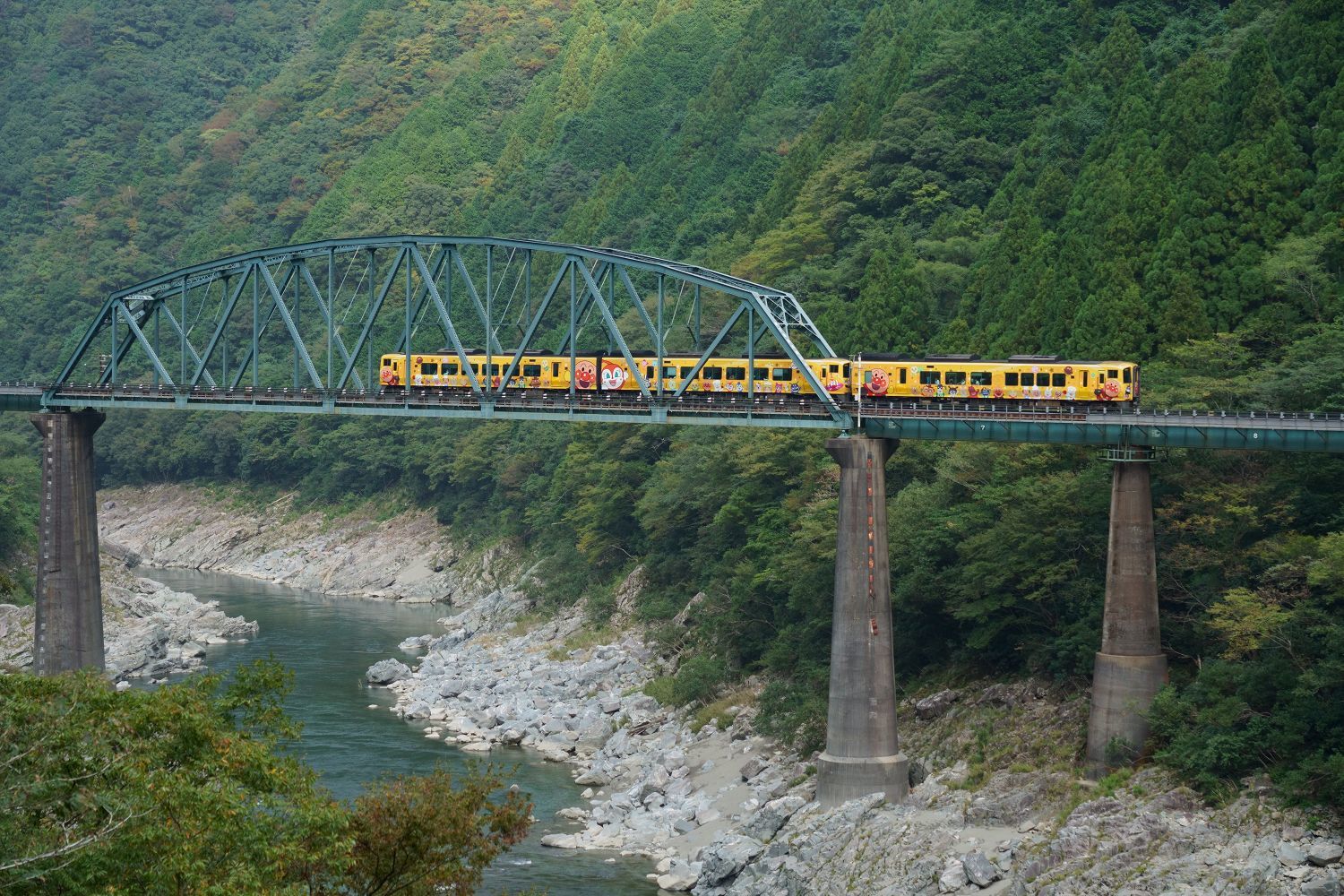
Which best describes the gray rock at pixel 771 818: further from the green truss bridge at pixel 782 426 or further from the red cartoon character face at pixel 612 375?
the red cartoon character face at pixel 612 375

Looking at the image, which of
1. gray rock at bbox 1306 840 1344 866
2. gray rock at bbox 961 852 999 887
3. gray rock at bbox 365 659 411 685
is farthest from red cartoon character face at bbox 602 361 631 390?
gray rock at bbox 1306 840 1344 866

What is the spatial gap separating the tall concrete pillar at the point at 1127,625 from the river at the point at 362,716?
12.7 meters

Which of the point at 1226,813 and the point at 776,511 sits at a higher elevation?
the point at 776,511

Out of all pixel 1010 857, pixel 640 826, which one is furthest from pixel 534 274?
pixel 1010 857

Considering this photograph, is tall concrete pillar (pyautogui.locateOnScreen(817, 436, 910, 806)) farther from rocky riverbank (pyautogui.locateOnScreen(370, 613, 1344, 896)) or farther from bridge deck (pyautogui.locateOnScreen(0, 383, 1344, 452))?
bridge deck (pyautogui.locateOnScreen(0, 383, 1344, 452))

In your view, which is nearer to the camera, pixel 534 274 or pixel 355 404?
pixel 355 404

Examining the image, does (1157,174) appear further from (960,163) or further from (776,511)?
(960,163)

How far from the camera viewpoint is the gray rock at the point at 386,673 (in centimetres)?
7594

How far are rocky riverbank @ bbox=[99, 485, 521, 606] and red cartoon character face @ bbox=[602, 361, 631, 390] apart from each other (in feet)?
128

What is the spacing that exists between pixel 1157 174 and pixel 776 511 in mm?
19018

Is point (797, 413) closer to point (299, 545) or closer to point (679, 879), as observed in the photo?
point (679, 879)

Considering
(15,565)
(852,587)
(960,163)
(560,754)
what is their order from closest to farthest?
(852,587) → (560,754) → (15,565) → (960,163)

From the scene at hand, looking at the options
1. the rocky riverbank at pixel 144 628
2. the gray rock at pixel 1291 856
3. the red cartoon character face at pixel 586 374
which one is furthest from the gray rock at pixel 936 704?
the rocky riverbank at pixel 144 628

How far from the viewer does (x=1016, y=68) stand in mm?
96688
